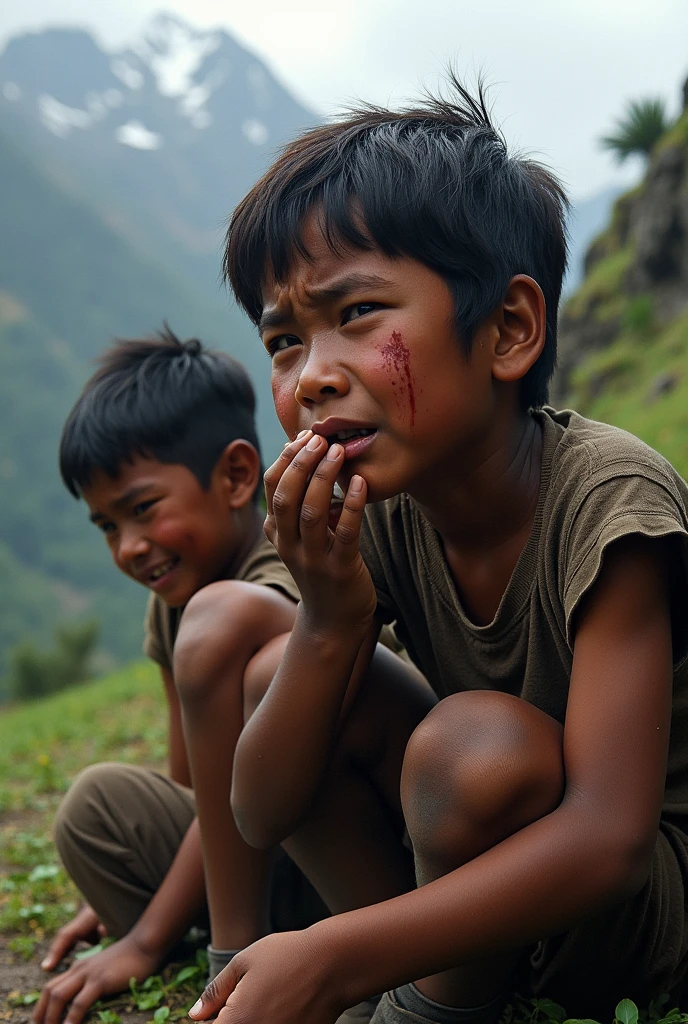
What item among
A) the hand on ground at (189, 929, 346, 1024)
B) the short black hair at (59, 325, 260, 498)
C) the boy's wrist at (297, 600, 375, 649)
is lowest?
the hand on ground at (189, 929, 346, 1024)

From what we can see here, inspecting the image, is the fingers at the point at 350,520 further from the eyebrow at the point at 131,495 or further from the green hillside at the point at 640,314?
the green hillside at the point at 640,314

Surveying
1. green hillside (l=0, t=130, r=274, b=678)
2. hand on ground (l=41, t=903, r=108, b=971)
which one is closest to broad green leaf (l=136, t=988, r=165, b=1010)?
hand on ground (l=41, t=903, r=108, b=971)

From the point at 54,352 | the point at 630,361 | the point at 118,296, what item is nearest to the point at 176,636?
the point at 630,361

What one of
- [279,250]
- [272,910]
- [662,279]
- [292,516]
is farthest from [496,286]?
[662,279]

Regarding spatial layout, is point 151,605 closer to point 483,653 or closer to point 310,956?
point 483,653

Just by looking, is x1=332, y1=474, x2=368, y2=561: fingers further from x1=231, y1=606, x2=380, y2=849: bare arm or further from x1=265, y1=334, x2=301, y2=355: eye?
x1=265, y1=334, x2=301, y2=355: eye

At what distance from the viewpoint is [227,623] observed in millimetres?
2178

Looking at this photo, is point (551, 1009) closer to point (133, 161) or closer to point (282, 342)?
point (282, 342)

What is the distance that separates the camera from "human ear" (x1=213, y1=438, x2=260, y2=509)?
313 cm

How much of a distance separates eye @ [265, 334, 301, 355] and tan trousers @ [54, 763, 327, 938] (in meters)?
1.33

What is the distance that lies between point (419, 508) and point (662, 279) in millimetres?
11295

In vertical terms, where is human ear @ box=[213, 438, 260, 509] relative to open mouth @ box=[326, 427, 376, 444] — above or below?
above

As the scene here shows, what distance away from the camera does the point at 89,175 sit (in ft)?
525

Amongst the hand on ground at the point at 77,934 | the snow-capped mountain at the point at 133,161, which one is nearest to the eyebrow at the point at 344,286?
the hand on ground at the point at 77,934
